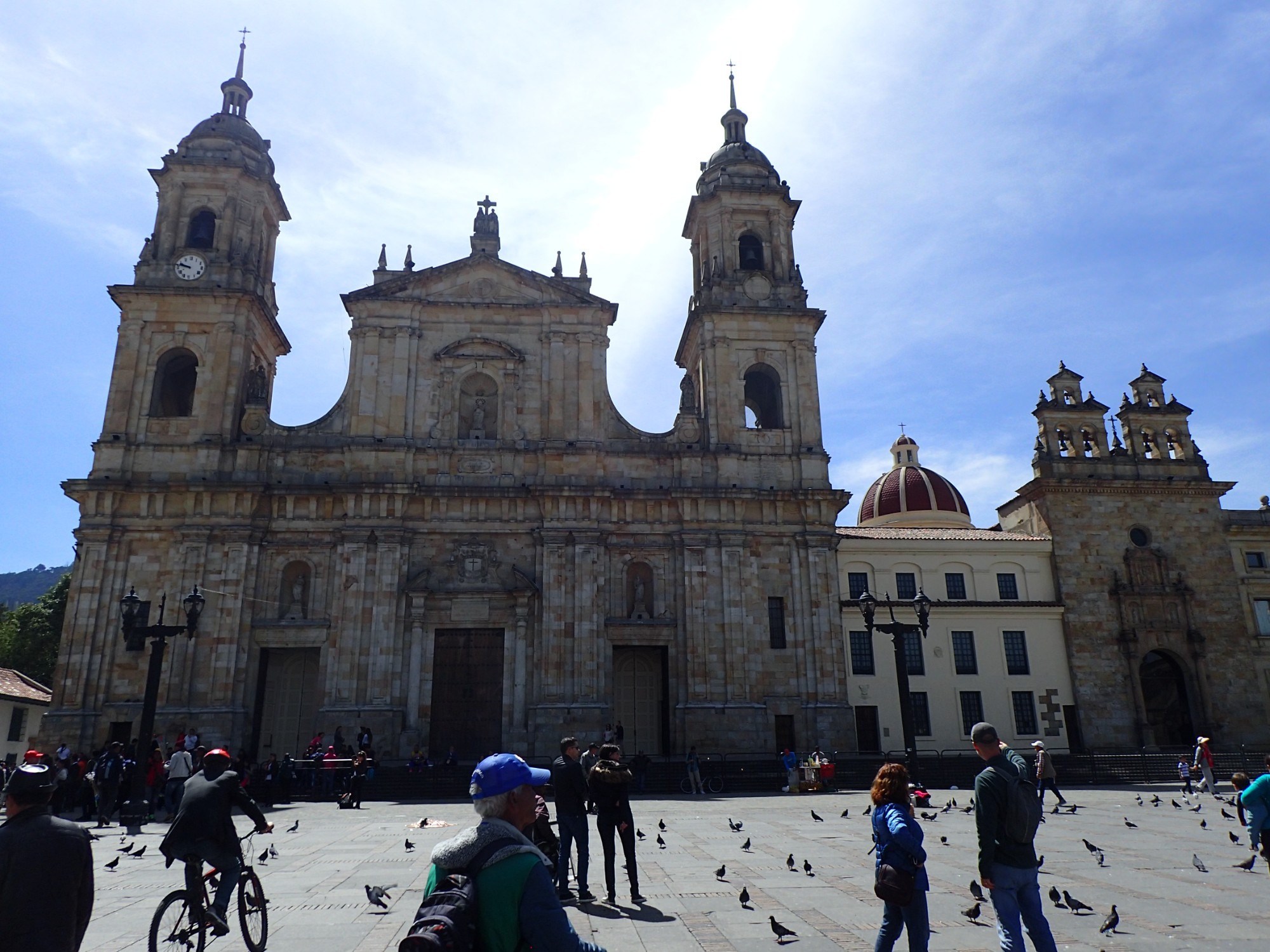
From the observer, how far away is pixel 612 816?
1007 centimetres

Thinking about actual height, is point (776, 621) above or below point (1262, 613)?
below

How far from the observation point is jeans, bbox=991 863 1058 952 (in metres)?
6.34

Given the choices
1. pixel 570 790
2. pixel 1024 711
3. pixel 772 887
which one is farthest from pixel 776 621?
pixel 570 790

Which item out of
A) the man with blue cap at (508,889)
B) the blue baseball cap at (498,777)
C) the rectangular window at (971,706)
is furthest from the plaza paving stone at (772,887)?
the rectangular window at (971,706)

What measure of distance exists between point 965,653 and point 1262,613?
1497cm

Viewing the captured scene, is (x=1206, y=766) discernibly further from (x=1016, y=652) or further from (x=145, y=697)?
(x=145, y=697)

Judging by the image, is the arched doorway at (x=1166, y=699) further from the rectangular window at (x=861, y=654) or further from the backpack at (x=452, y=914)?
the backpack at (x=452, y=914)

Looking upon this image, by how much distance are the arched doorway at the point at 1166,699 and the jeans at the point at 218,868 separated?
40.4 m

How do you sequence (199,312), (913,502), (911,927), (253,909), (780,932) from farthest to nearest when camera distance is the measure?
(913,502), (199,312), (780,932), (253,909), (911,927)

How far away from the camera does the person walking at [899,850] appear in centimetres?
623

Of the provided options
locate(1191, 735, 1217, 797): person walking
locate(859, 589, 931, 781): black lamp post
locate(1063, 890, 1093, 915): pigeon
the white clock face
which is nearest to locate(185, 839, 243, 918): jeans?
locate(1063, 890, 1093, 915): pigeon

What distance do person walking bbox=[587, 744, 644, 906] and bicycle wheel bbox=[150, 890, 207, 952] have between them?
4114 mm

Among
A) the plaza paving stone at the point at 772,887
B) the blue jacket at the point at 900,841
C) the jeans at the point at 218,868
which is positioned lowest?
the plaza paving stone at the point at 772,887

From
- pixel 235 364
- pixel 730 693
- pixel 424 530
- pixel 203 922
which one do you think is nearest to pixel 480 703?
pixel 424 530
